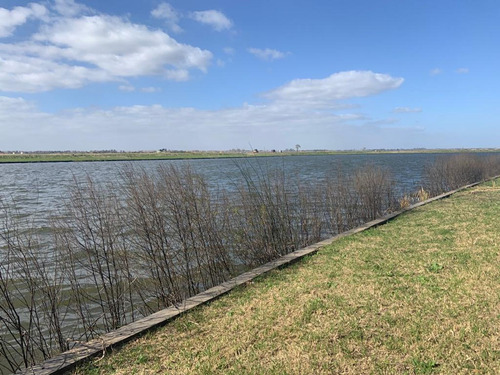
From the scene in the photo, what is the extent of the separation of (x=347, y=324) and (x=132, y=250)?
4127 mm

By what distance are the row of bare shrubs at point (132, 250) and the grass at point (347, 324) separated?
5.00 ft

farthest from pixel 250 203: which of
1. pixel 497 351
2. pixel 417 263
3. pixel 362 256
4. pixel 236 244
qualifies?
pixel 497 351

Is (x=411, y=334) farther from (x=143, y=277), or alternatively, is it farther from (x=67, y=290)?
(x=67, y=290)

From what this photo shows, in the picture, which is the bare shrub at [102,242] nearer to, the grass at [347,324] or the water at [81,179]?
the water at [81,179]

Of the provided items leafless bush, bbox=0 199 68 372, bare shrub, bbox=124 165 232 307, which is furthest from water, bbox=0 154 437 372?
bare shrub, bbox=124 165 232 307

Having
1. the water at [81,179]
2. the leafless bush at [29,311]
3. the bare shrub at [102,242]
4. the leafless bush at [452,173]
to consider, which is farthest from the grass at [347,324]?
the leafless bush at [452,173]

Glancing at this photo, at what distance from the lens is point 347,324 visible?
4.00 meters

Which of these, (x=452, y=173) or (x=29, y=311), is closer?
(x=29, y=311)

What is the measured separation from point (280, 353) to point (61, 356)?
2283mm

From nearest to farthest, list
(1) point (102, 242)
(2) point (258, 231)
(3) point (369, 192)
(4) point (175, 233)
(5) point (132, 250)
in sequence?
1. (1) point (102, 242)
2. (5) point (132, 250)
3. (4) point (175, 233)
4. (2) point (258, 231)
5. (3) point (369, 192)

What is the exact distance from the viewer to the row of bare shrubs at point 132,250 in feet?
17.8

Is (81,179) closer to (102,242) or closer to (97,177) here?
(97,177)

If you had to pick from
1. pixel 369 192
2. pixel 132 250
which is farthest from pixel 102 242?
pixel 369 192

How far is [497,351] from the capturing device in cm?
330
